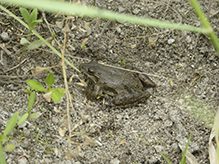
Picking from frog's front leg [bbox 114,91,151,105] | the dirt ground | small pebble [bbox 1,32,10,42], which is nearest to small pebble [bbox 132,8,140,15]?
the dirt ground

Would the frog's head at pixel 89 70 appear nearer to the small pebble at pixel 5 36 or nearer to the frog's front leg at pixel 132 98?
the frog's front leg at pixel 132 98

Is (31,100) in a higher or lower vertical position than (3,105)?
higher

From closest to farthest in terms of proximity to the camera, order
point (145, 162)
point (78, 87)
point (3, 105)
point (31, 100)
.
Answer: point (31, 100)
point (3, 105)
point (145, 162)
point (78, 87)

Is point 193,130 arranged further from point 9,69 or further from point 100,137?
point 9,69

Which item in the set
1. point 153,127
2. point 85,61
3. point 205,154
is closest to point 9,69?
point 85,61


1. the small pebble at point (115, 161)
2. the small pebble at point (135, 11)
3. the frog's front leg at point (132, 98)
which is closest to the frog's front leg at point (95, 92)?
the frog's front leg at point (132, 98)

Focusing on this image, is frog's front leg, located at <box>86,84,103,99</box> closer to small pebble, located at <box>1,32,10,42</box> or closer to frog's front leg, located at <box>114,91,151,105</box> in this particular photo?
frog's front leg, located at <box>114,91,151,105</box>

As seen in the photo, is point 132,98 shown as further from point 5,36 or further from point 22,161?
point 5,36
